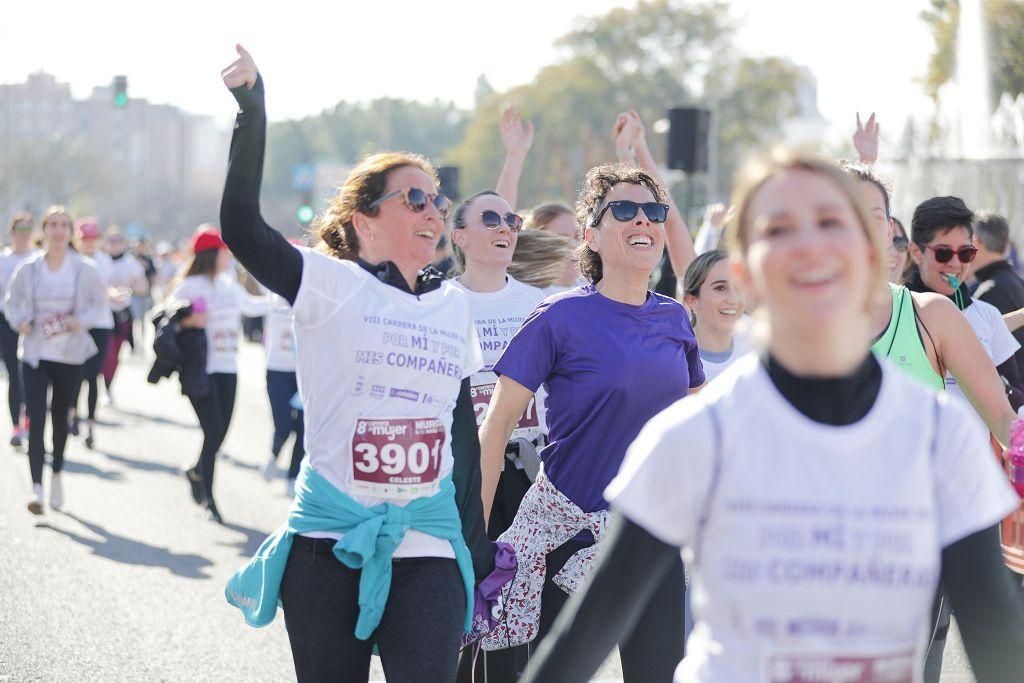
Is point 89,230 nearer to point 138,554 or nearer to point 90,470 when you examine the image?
point 90,470

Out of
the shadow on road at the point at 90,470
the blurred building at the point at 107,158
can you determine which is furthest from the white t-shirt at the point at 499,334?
the blurred building at the point at 107,158

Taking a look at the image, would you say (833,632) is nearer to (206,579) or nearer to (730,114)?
(206,579)

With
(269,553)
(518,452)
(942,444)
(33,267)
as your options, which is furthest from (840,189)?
(33,267)

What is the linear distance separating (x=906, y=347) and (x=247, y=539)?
20.8 feet

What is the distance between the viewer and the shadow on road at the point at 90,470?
13212 mm

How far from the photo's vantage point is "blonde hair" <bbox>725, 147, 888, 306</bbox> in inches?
96.9

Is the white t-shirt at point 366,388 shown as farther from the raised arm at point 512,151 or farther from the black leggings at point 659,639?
the raised arm at point 512,151

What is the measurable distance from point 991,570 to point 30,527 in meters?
8.81

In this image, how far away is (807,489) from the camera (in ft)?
7.91

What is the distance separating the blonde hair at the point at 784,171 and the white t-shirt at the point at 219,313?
29.4ft

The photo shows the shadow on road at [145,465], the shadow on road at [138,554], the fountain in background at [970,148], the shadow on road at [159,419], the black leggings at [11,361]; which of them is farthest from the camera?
the fountain in background at [970,148]

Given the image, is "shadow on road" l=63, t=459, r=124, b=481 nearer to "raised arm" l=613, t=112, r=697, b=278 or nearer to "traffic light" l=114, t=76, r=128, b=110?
"raised arm" l=613, t=112, r=697, b=278

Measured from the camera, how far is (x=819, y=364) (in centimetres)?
242

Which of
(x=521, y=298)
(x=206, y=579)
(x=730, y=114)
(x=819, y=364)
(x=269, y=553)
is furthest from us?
Result: (x=730, y=114)
